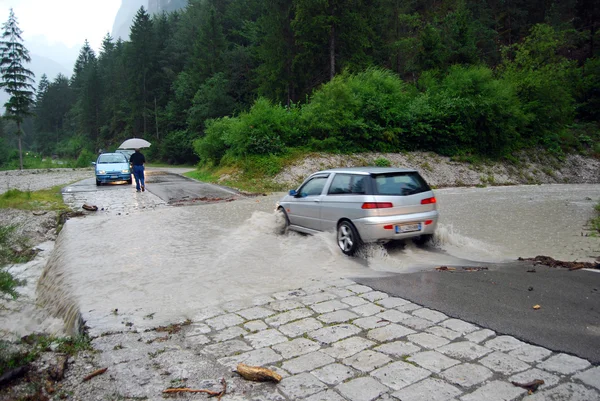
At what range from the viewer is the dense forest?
25.0 meters

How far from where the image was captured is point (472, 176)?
81.0ft

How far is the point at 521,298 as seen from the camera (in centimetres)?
562

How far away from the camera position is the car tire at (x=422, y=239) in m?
8.72

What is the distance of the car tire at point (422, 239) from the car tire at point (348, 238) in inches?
54.9

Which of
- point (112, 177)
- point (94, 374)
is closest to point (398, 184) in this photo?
point (94, 374)

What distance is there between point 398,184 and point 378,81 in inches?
761

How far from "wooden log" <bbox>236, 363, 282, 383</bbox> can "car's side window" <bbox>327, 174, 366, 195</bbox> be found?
4.93m

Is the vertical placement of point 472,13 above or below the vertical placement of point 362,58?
above

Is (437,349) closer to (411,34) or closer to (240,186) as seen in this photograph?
(240,186)

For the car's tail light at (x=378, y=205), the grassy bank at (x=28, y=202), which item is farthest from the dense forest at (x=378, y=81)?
the car's tail light at (x=378, y=205)

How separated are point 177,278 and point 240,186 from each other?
14.7 m

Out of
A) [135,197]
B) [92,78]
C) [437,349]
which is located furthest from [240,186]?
[92,78]

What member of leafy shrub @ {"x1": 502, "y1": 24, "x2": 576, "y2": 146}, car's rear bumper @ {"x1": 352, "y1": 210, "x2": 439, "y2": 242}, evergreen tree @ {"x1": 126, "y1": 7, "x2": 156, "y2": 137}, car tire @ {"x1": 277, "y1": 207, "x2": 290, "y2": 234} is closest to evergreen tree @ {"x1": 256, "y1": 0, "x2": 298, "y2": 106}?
leafy shrub @ {"x1": 502, "y1": 24, "x2": 576, "y2": 146}

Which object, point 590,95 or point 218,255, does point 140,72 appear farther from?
point 218,255
